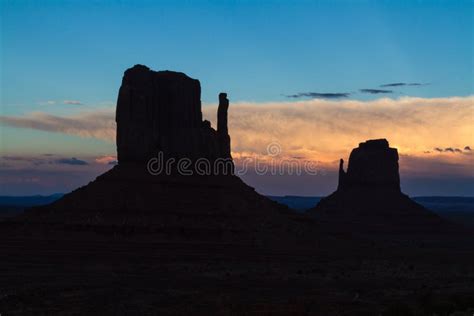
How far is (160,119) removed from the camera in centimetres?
9406

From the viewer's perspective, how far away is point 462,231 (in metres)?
129

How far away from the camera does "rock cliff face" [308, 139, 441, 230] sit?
448 ft

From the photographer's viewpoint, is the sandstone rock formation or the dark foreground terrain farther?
the sandstone rock formation

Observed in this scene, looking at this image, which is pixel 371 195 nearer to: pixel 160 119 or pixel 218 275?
pixel 160 119

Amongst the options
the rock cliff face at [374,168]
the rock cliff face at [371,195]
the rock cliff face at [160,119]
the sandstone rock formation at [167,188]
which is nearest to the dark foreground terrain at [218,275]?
the sandstone rock formation at [167,188]

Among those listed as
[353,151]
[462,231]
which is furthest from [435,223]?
[353,151]

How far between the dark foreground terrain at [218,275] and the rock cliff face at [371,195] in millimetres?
35517

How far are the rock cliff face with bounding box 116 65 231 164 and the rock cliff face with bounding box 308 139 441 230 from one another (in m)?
50.1

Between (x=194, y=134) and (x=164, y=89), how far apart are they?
7482mm

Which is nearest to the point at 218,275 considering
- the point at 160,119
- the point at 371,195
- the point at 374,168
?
the point at 160,119

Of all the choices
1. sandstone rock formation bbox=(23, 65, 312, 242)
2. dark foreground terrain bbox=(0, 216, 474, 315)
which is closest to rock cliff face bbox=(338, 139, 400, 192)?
dark foreground terrain bbox=(0, 216, 474, 315)

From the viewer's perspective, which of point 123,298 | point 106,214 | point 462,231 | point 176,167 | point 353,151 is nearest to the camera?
point 123,298

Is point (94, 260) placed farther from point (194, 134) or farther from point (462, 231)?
point (462, 231)

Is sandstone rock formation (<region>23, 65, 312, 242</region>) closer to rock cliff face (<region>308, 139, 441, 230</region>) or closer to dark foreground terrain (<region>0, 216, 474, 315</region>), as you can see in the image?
dark foreground terrain (<region>0, 216, 474, 315</region>)
